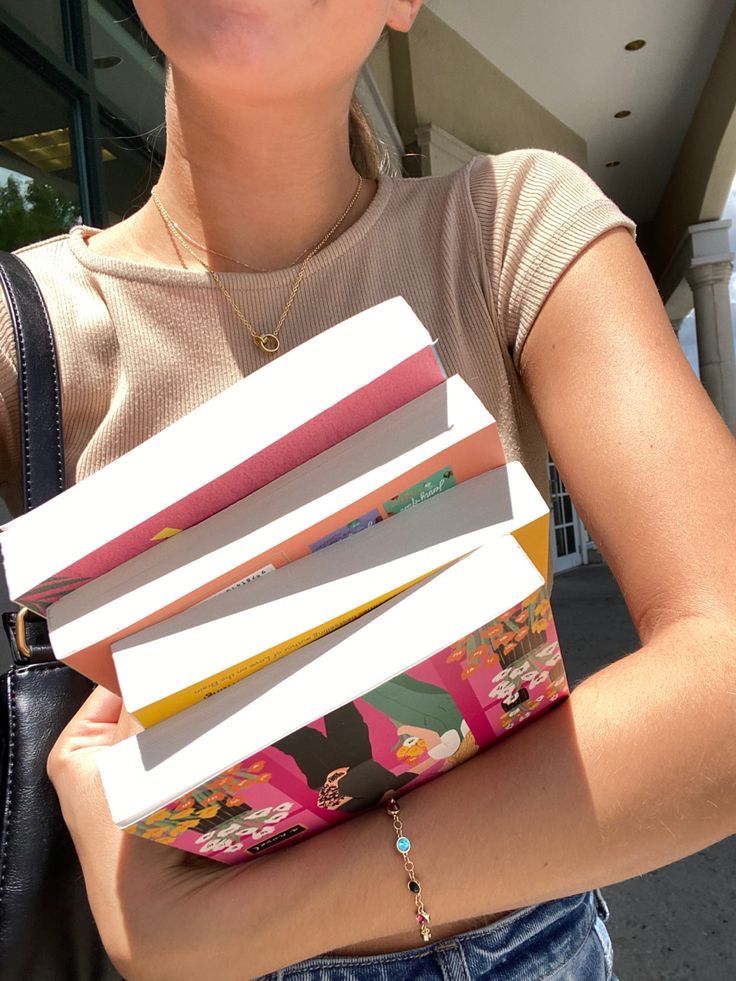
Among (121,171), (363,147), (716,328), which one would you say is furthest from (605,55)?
(363,147)

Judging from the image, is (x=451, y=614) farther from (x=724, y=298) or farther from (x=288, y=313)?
(x=724, y=298)

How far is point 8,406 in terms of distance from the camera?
727 mm

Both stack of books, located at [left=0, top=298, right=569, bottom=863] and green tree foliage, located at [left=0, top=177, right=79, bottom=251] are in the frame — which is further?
green tree foliage, located at [left=0, top=177, right=79, bottom=251]

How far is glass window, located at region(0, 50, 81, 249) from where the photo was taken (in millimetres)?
2580

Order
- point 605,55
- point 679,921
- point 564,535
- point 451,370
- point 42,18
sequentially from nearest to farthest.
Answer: point 451,370 < point 679,921 < point 42,18 < point 605,55 < point 564,535

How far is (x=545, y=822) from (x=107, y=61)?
3.59m

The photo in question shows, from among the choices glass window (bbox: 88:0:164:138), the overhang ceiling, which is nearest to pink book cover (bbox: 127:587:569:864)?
glass window (bbox: 88:0:164:138)

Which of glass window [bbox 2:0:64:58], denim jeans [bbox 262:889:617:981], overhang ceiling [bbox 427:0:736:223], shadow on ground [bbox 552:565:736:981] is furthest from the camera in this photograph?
overhang ceiling [bbox 427:0:736:223]

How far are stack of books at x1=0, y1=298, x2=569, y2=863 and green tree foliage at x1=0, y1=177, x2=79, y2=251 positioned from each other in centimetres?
236

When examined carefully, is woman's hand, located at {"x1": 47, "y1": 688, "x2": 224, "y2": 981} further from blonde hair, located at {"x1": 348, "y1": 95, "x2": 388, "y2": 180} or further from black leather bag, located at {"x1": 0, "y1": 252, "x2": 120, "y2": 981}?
blonde hair, located at {"x1": 348, "y1": 95, "x2": 388, "y2": 180}

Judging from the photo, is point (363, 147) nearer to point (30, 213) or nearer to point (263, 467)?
point (263, 467)

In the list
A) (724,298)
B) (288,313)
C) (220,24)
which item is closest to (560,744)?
(288,313)

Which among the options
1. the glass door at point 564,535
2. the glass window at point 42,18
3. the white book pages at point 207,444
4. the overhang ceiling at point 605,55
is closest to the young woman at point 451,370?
the white book pages at point 207,444

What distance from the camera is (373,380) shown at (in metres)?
0.45
